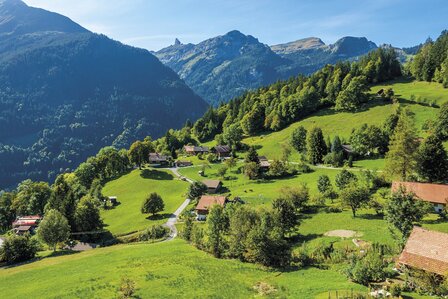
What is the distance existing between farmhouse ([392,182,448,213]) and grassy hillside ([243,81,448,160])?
170 ft

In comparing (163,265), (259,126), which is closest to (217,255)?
(163,265)

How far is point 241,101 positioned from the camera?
630 ft

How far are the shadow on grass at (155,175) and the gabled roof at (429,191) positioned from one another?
76.3m

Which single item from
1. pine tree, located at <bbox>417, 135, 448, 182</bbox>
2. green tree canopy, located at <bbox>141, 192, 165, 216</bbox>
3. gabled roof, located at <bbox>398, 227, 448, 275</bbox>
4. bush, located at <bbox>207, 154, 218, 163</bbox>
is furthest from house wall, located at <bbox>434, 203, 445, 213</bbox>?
bush, located at <bbox>207, 154, 218, 163</bbox>

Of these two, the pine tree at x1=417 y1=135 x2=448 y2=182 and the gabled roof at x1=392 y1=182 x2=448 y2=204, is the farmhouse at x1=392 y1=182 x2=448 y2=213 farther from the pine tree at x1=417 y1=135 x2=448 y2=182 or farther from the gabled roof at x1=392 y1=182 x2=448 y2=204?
the pine tree at x1=417 y1=135 x2=448 y2=182

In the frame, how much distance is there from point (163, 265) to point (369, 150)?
241ft

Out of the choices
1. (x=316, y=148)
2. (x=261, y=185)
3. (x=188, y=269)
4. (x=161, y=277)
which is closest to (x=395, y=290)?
(x=188, y=269)

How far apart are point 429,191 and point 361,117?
71.2 metres

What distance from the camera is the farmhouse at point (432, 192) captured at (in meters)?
Result: 56.1

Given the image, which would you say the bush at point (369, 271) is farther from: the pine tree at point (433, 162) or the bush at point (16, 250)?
the bush at point (16, 250)

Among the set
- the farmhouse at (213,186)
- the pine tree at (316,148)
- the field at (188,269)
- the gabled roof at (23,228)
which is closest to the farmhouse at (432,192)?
the field at (188,269)

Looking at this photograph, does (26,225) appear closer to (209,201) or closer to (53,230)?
(53,230)

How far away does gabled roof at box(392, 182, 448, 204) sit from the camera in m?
56.6

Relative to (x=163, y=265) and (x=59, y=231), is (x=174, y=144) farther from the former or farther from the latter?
(x=163, y=265)
